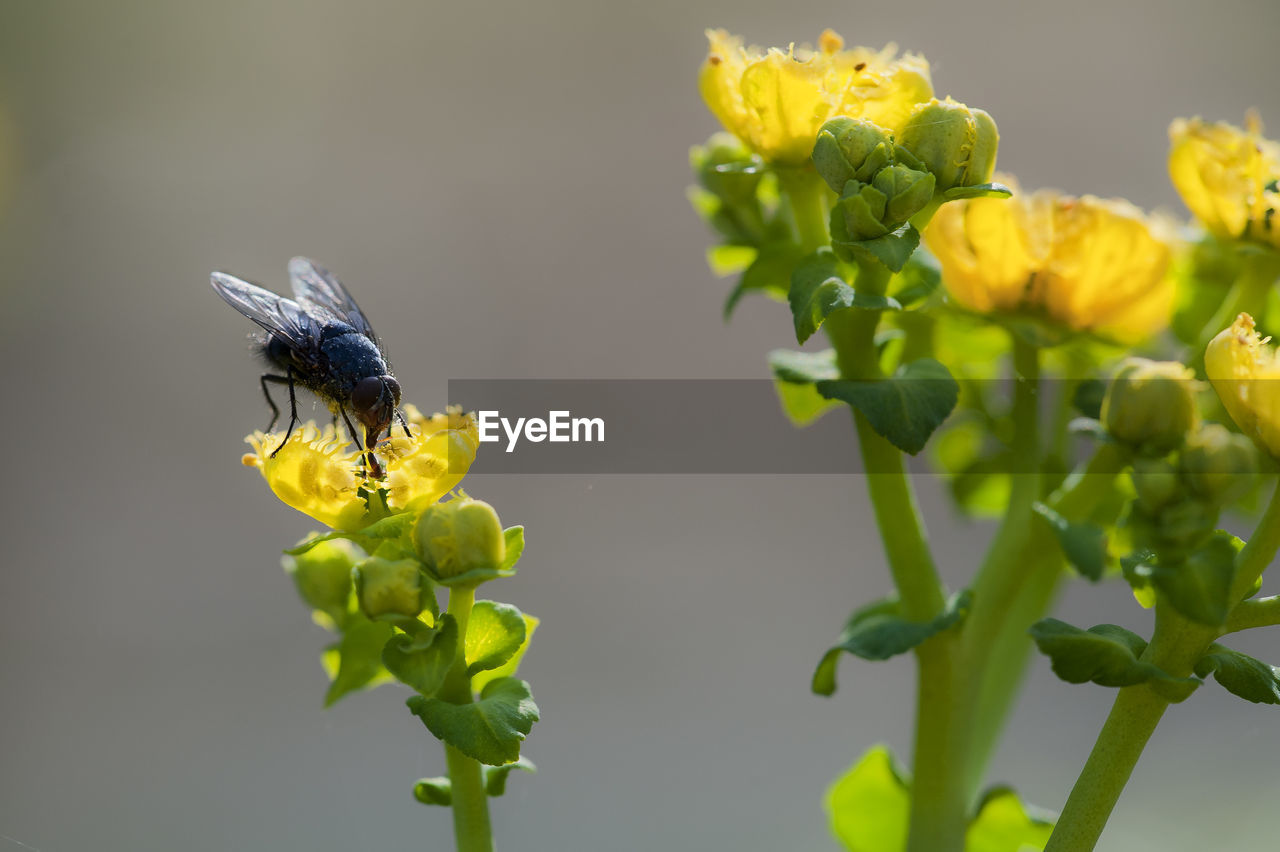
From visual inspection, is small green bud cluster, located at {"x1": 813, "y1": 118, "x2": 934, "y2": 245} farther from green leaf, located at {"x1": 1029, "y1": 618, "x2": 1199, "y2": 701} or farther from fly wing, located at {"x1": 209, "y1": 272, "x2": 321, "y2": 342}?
fly wing, located at {"x1": 209, "y1": 272, "x2": 321, "y2": 342}

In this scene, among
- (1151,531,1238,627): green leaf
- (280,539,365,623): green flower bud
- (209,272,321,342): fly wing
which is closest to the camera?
(1151,531,1238,627): green leaf

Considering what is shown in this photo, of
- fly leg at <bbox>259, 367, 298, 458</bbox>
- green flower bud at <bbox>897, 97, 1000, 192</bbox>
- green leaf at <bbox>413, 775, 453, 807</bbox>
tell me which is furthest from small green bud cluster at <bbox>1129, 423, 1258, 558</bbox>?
fly leg at <bbox>259, 367, 298, 458</bbox>

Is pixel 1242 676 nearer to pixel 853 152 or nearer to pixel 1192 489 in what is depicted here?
pixel 1192 489

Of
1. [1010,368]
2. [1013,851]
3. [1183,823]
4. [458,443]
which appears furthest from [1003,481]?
[1183,823]

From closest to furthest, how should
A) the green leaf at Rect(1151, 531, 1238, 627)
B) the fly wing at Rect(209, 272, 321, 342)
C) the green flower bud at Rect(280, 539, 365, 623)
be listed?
1. the green leaf at Rect(1151, 531, 1238, 627)
2. the green flower bud at Rect(280, 539, 365, 623)
3. the fly wing at Rect(209, 272, 321, 342)

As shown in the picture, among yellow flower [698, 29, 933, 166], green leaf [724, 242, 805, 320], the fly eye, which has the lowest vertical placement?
the fly eye

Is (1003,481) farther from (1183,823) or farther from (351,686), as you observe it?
(1183,823)

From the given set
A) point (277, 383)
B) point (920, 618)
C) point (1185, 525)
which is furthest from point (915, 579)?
point (277, 383)

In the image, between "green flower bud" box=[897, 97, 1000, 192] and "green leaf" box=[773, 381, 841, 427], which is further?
"green leaf" box=[773, 381, 841, 427]
